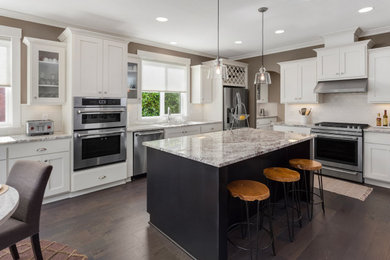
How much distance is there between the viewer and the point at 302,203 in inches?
129

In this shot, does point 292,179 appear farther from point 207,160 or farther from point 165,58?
point 165,58

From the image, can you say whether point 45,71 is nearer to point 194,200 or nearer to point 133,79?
point 133,79

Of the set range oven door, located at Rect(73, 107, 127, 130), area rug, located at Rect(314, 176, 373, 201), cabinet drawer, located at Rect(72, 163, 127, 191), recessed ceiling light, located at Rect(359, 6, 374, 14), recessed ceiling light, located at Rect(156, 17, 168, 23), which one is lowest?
area rug, located at Rect(314, 176, 373, 201)

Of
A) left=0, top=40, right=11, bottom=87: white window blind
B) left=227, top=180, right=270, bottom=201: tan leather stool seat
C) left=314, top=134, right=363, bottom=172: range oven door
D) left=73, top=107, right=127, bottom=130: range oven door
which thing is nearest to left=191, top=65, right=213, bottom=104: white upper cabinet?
left=73, top=107, right=127, bottom=130: range oven door

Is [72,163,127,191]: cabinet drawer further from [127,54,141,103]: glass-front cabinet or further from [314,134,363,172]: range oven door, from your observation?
[314,134,363,172]: range oven door

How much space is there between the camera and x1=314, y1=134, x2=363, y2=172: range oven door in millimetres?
4082

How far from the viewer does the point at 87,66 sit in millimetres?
3590

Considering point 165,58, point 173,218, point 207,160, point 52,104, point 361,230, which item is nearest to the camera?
point 207,160

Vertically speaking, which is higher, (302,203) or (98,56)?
(98,56)

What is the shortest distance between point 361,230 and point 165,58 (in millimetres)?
4547

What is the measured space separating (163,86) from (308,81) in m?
3.15

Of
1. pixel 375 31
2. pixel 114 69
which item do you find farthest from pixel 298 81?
pixel 114 69

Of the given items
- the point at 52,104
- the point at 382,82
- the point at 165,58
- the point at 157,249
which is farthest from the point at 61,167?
A: the point at 382,82

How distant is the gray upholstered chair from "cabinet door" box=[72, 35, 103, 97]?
1887 millimetres
